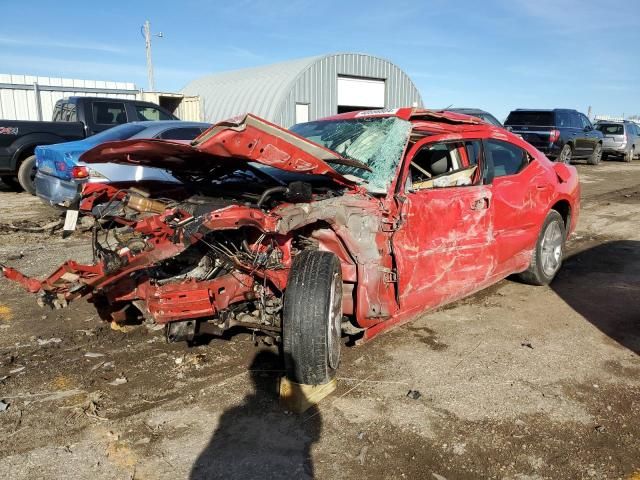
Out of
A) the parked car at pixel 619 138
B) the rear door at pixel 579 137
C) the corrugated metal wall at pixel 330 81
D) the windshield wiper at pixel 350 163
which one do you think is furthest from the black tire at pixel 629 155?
the windshield wiper at pixel 350 163

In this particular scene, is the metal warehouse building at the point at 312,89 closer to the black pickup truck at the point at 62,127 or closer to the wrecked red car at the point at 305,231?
the black pickup truck at the point at 62,127

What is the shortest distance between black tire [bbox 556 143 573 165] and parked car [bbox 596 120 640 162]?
512 cm

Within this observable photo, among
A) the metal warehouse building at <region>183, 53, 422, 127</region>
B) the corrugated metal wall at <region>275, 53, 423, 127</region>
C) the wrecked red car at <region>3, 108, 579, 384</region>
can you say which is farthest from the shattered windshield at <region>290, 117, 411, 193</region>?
the corrugated metal wall at <region>275, 53, 423, 127</region>

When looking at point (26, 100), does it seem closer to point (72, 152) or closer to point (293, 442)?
point (72, 152)

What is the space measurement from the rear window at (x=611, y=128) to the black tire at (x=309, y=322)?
22206 millimetres

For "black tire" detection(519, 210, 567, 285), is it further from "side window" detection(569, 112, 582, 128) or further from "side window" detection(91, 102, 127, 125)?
"side window" detection(569, 112, 582, 128)

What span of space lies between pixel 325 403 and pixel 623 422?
1.73m

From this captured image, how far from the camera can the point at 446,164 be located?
4.56 metres

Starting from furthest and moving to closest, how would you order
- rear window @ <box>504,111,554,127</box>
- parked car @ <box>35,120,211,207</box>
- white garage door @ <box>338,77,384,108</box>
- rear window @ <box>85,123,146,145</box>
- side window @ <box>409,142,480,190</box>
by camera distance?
white garage door @ <box>338,77,384,108</box> → rear window @ <box>504,111,554,127</box> → rear window @ <box>85,123,146,145</box> → parked car @ <box>35,120,211,207</box> → side window @ <box>409,142,480,190</box>

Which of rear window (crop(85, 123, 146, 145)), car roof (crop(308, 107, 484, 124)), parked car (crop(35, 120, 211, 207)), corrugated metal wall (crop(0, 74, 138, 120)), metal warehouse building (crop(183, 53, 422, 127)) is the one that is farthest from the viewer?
metal warehouse building (crop(183, 53, 422, 127))

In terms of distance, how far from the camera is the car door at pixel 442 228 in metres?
3.59

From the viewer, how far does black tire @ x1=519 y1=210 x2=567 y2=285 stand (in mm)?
5129

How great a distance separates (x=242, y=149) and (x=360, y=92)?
72.4 ft

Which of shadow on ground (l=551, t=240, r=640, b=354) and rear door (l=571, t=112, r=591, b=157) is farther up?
rear door (l=571, t=112, r=591, b=157)
